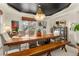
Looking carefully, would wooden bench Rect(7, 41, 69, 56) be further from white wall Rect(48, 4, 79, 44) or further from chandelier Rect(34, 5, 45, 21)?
chandelier Rect(34, 5, 45, 21)

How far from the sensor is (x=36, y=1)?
208 cm

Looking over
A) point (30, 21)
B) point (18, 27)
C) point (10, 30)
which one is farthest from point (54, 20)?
point (10, 30)

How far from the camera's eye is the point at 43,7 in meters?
2.07

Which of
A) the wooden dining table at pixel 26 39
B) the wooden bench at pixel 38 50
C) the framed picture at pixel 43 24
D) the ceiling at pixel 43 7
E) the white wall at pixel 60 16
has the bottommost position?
the wooden bench at pixel 38 50

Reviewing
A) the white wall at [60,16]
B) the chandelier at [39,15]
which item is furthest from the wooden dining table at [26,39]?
the chandelier at [39,15]

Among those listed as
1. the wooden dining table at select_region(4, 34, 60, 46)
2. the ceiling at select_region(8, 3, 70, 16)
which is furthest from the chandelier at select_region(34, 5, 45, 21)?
the wooden dining table at select_region(4, 34, 60, 46)

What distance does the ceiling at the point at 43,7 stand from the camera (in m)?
Result: 2.04

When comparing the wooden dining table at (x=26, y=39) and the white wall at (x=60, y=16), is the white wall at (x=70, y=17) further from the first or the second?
the wooden dining table at (x=26, y=39)

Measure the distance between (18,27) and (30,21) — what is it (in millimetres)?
217

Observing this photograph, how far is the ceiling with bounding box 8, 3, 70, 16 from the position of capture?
6.70 feet

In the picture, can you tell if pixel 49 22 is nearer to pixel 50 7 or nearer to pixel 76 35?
pixel 50 7

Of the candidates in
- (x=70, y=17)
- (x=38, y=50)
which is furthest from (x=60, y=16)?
(x=38, y=50)

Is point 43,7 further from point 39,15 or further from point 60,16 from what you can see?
point 60,16

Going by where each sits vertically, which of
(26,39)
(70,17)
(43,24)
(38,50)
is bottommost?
(38,50)
